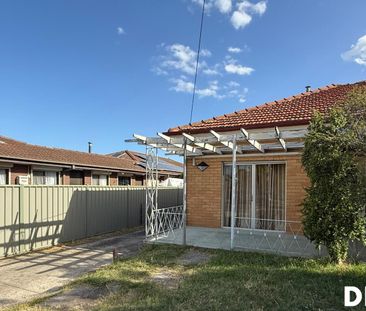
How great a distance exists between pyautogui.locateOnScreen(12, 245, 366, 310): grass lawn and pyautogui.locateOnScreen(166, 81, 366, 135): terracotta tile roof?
12.3 ft

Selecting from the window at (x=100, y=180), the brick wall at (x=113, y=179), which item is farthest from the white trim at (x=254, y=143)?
the brick wall at (x=113, y=179)

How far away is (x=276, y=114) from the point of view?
10797mm

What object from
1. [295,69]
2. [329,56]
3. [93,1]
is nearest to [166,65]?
[93,1]

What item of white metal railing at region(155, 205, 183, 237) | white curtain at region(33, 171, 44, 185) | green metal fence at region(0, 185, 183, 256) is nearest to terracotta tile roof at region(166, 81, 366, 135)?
white metal railing at region(155, 205, 183, 237)

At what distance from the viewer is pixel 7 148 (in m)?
15.0

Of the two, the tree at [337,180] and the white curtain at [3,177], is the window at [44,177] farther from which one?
the tree at [337,180]

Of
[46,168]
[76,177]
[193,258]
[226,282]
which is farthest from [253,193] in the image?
[76,177]

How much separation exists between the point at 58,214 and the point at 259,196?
22.1 feet

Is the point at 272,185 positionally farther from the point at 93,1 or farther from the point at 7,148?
the point at 7,148

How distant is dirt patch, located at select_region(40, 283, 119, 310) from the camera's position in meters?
5.57

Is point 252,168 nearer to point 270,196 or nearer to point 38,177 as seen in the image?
point 270,196

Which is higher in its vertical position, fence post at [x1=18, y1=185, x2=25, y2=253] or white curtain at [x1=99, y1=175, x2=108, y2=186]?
white curtain at [x1=99, y1=175, x2=108, y2=186]

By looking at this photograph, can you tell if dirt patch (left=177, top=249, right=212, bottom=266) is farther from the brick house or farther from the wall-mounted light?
the wall-mounted light

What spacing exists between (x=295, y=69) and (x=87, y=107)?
52.4 feet
